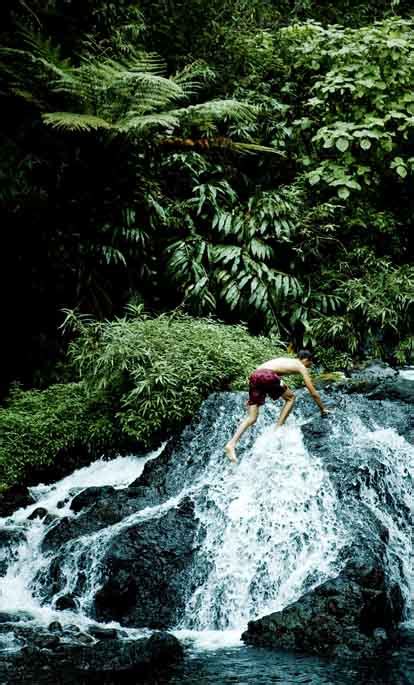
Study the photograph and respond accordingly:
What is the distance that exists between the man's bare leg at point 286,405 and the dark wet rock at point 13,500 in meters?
2.89

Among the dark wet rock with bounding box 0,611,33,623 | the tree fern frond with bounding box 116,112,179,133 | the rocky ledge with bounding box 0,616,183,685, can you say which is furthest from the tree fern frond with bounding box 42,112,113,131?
the rocky ledge with bounding box 0,616,183,685

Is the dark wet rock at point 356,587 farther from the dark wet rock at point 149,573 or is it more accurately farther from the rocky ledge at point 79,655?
the dark wet rock at point 149,573

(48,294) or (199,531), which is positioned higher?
(48,294)

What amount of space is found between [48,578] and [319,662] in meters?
2.77

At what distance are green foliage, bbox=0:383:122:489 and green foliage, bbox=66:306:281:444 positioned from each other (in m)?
0.23

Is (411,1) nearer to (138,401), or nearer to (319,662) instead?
(138,401)

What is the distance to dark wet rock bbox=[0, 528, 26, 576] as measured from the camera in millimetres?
6938

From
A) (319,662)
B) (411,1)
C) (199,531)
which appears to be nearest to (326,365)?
(199,531)

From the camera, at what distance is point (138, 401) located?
27.9 feet

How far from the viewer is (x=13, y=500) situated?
8.09 meters

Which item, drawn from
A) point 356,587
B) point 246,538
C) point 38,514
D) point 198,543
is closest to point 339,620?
point 356,587

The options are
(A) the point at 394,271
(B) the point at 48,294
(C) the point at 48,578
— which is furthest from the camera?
Answer: (A) the point at 394,271

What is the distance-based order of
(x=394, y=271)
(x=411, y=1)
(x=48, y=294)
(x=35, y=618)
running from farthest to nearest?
1. (x=411, y=1)
2. (x=394, y=271)
3. (x=48, y=294)
4. (x=35, y=618)

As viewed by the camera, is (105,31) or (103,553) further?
(105,31)
